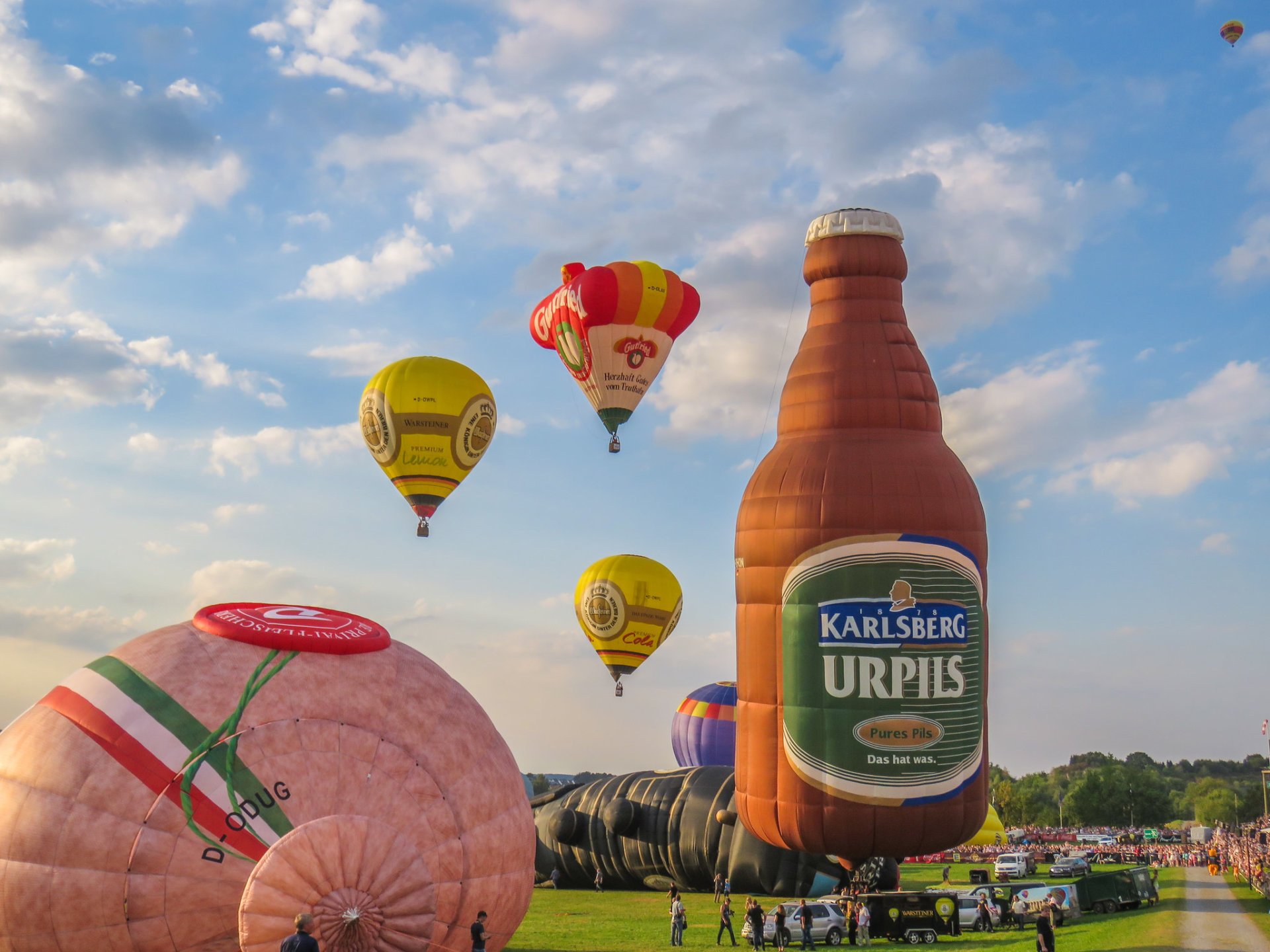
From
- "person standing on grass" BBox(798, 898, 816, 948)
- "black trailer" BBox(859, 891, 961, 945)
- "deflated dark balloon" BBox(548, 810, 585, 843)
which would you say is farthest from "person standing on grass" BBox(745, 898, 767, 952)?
"deflated dark balloon" BBox(548, 810, 585, 843)

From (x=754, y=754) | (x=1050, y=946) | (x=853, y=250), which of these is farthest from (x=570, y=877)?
(x=853, y=250)

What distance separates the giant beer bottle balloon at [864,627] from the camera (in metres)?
20.4

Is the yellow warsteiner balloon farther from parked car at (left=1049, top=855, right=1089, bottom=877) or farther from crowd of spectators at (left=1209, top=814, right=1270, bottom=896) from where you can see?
parked car at (left=1049, top=855, right=1089, bottom=877)

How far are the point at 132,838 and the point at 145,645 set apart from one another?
2.73 meters

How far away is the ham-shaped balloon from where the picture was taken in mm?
12609

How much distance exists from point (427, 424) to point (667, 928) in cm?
1722

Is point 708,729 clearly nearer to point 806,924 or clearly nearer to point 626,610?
point 626,610

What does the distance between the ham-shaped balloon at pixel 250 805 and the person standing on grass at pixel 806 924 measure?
10168 millimetres

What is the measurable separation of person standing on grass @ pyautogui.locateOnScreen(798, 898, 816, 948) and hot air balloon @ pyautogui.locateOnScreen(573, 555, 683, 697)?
865 inches

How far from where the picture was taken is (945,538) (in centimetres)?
2078

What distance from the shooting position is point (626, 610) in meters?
45.5

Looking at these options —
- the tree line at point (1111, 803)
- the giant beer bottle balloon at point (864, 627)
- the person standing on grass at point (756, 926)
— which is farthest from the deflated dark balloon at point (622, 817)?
the tree line at point (1111, 803)

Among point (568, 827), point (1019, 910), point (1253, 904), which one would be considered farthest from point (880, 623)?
point (568, 827)

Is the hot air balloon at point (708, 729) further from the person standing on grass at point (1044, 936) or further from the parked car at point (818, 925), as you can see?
the person standing on grass at point (1044, 936)
